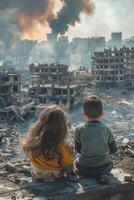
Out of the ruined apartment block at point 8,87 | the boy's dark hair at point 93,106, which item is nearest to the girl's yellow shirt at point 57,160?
the boy's dark hair at point 93,106

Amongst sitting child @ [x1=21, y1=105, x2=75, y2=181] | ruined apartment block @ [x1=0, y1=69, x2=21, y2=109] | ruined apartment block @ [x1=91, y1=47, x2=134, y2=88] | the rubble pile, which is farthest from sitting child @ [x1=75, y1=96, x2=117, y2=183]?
ruined apartment block @ [x1=91, y1=47, x2=134, y2=88]

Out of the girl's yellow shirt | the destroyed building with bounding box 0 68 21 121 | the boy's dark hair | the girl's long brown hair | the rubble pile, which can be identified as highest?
the boy's dark hair

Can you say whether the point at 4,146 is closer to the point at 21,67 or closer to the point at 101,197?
the point at 101,197

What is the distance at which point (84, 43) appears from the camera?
175625 mm

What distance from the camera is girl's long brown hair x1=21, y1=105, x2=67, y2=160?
252 inches

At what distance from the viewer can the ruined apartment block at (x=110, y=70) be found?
289 ft

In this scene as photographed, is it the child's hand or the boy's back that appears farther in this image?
the boy's back

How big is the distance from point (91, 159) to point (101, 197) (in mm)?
632

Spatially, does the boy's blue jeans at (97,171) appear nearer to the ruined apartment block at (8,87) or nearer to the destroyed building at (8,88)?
the destroyed building at (8,88)

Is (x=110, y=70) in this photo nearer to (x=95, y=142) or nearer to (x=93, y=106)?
(x=95, y=142)

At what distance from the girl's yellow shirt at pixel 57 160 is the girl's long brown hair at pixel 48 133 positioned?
0.08 metres

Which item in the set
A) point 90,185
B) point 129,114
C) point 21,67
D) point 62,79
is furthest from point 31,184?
point 21,67

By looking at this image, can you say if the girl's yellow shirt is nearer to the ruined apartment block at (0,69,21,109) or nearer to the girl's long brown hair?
the girl's long brown hair

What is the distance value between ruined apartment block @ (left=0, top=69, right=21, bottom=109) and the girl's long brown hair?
59.0 meters
